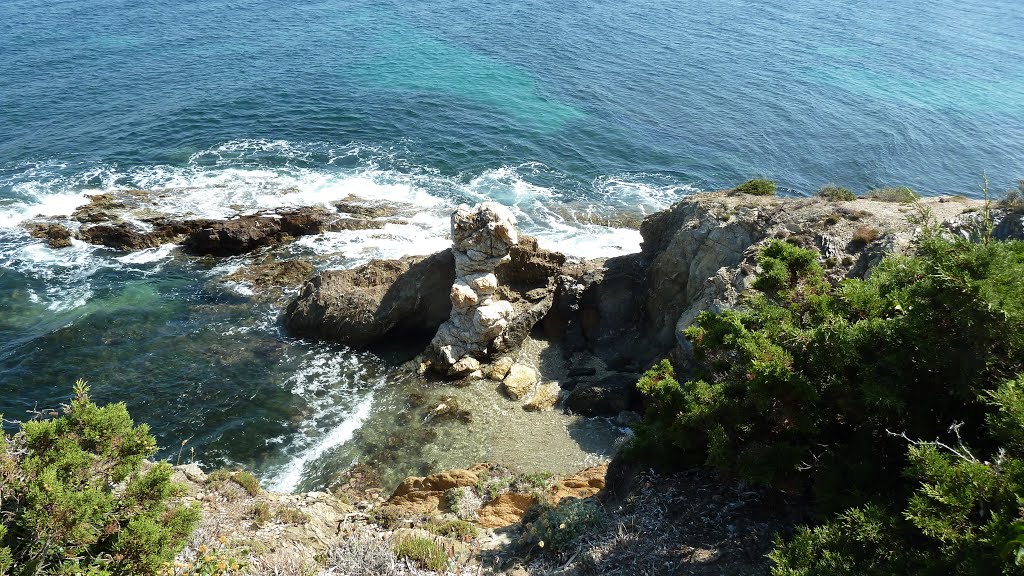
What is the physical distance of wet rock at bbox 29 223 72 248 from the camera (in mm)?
28125

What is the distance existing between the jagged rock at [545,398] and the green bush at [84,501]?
12.5 metres

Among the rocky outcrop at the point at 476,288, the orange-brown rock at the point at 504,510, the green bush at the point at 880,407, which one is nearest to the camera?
the green bush at the point at 880,407

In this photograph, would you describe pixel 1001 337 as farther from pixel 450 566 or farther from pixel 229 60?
pixel 229 60

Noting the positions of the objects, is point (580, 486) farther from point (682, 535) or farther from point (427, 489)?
point (682, 535)

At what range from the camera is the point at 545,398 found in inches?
821

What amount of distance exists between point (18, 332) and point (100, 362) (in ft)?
14.8

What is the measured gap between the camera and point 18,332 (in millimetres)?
22766

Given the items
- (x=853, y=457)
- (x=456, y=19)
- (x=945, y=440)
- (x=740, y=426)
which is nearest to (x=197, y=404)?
(x=740, y=426)

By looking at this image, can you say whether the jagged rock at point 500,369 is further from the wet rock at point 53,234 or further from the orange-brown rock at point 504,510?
the wet rock at point 53,234

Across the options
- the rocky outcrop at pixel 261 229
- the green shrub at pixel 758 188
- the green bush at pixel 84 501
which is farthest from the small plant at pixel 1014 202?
the rocky outcrop at pixel 261 229

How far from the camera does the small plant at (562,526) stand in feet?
37.7

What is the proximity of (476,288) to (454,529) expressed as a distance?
11.5m

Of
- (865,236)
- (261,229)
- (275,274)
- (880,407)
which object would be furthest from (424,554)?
(261,229)

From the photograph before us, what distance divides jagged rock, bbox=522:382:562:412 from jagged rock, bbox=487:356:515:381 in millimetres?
1625
